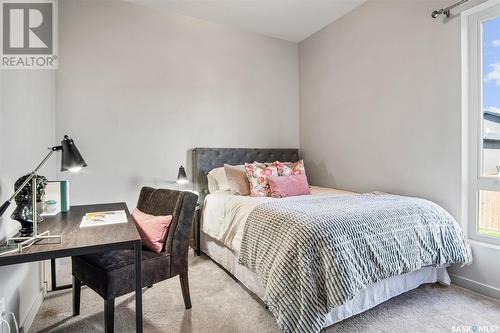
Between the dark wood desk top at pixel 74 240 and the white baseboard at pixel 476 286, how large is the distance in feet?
8.60

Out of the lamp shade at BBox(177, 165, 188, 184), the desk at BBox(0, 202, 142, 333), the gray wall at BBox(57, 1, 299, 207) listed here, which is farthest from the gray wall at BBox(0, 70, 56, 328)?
the lamp shade at BBox(177, 165, 188, 184)

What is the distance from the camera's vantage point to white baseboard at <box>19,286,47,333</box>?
5.38 ft

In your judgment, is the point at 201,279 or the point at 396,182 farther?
the point at 396,182

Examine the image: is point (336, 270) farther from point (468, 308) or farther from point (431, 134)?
point (431, 134)

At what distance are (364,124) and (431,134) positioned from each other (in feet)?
2.51

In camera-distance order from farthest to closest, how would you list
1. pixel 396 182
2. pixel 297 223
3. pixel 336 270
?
pixel 396 182, pixel 297 223, pixel 336 270

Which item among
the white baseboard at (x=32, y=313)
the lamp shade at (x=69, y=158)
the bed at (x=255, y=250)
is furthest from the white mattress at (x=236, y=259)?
the white baseboard at (x=32, y=313)

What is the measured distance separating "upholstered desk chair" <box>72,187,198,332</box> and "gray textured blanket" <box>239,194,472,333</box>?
51cm

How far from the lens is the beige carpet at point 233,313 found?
1.74m

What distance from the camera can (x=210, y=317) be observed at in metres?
1.85

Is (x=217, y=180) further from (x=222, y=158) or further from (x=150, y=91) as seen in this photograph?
(x=150, y=91)

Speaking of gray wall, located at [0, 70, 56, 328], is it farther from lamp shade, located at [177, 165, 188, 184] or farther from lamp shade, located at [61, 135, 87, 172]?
lamp shade, located at [177, 165, 188, 184]

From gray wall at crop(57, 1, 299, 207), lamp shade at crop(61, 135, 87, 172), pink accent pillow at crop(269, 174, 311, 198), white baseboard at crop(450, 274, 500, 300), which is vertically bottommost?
white baseboard at crop(450, 274, 500, 300)

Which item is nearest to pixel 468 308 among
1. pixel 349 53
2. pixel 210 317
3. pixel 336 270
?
pixel 336 270
